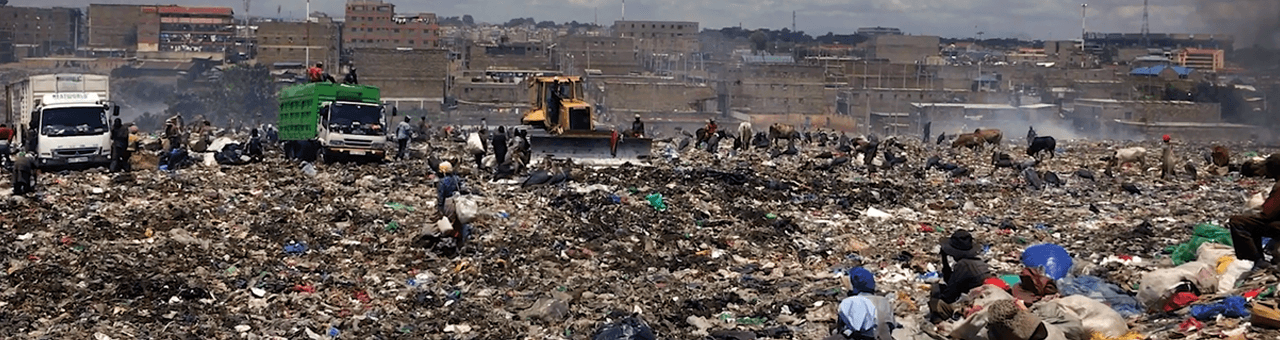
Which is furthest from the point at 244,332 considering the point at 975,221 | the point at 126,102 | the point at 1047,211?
the point at 126,102

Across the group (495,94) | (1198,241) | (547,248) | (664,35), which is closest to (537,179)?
(547,248)

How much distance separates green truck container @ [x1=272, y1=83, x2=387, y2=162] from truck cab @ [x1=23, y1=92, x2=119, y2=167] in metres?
3.11

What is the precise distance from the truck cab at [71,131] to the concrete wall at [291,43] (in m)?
61.4

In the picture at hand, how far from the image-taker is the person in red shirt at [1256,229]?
9.37 m

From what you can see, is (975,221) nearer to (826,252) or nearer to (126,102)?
(826,252)

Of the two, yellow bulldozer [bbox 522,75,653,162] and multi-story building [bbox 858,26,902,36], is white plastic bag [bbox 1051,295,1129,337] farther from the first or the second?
multi-story building [bbox 858,26,902,36]

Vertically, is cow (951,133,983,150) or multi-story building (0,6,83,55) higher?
multi-story building (0,6,83,55)

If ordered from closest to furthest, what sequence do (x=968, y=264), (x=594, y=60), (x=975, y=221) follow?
(x=968, y=264), (x=975, y=221), (x=594, y=60)

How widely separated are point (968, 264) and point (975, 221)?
6856 millimetres

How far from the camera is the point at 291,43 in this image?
81688mm

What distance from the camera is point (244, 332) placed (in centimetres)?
944

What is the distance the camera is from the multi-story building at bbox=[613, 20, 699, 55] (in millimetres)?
105812

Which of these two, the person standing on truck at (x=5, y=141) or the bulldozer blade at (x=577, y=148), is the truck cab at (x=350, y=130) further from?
the person standing on truck at (x=5, y=141)

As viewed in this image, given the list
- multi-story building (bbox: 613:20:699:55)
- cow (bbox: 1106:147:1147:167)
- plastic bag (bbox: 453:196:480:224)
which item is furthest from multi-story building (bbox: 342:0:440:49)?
plastic bag (bbox: 453:196:480:224)
